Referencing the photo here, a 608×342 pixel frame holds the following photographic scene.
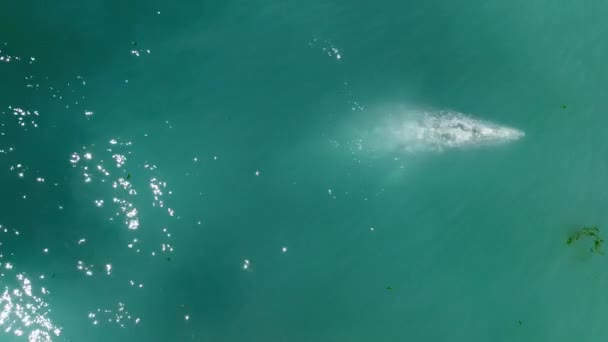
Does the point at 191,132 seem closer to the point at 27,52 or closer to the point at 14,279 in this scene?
the point at 27,52

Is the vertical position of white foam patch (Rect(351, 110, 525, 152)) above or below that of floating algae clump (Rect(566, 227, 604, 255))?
above

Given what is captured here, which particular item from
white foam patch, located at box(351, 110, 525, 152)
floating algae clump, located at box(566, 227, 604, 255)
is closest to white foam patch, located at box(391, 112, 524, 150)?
white foam patch, located at box(351, 110, 525, 152)

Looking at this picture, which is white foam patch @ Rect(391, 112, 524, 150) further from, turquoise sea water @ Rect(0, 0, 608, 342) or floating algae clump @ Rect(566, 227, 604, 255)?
floating algae clump @ Rect(566, 227, 604, 255)

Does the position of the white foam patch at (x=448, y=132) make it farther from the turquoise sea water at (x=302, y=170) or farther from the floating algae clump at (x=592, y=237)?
the floating algae clump at (x=592, y=237)

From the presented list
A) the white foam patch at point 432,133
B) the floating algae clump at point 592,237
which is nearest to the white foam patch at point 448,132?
the white foam patch at point 432,133

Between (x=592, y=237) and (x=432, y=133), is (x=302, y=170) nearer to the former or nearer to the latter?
(x=432, y=133)

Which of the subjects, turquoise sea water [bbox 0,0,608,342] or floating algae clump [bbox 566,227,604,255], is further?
floating algae clump [bbox 566,227,604,255]

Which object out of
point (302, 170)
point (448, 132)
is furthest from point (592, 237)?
point (302, 170)

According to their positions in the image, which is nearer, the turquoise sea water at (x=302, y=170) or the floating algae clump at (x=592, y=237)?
the turquoise sea water at (x=302, y=170)
